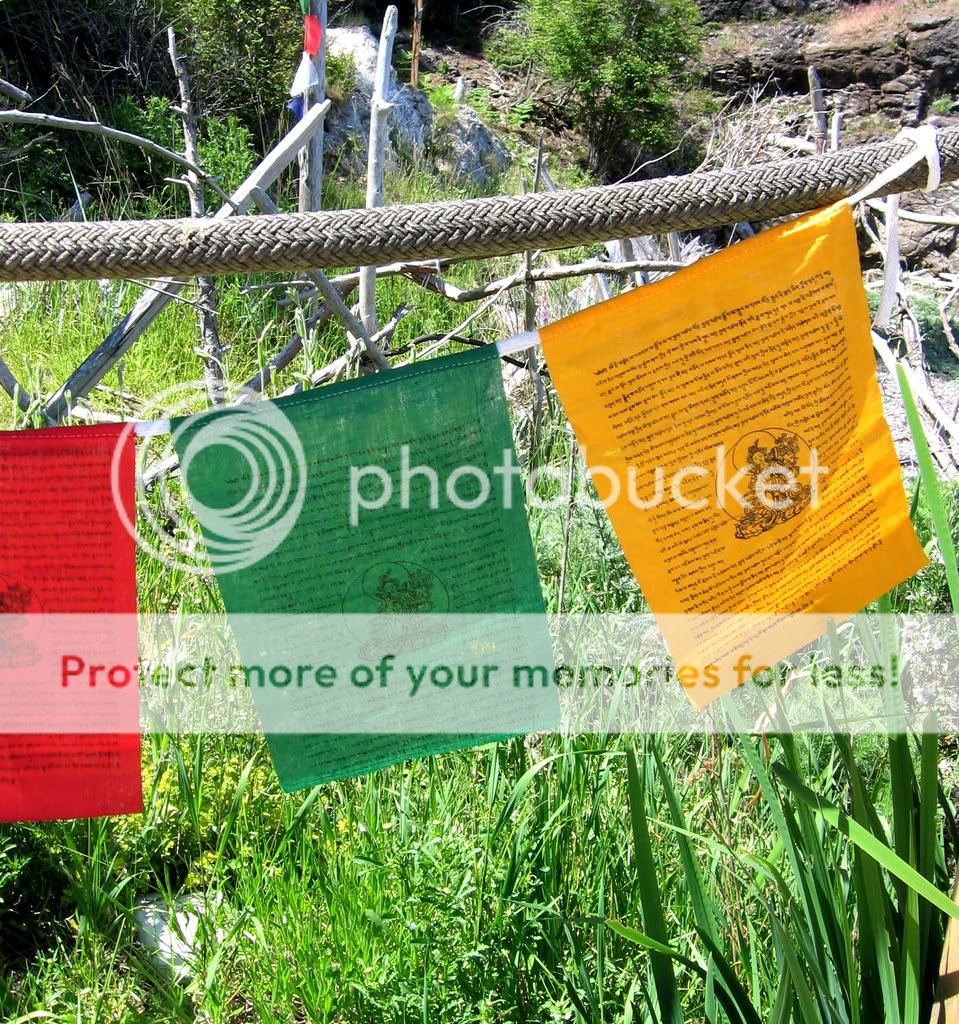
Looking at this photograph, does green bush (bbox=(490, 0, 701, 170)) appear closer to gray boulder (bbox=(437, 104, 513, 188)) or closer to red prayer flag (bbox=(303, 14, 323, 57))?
gray boulder (bbox=(437, 104, 513, 188))

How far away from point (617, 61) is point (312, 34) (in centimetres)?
950

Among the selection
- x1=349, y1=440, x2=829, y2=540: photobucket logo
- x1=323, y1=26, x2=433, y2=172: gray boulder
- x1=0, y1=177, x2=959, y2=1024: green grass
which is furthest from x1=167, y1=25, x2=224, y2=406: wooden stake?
x1=323, y1=26, x2=433, y2=172: gray boulder

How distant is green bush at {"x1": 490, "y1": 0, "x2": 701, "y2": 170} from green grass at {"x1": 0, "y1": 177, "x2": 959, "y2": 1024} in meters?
11.9

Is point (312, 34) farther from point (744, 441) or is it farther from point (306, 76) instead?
point (744, 441)

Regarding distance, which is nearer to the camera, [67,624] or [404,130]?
[67,624]

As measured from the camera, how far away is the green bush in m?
12.4

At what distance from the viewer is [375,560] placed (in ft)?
3.64

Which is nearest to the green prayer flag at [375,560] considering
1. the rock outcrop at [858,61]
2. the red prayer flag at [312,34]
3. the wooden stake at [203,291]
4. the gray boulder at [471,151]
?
the wooden stake at [203,291]

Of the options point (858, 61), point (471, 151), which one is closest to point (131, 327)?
point (471, 151)

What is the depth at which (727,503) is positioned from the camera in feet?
3.65

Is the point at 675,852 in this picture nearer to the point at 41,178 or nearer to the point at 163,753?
the point at 163,753

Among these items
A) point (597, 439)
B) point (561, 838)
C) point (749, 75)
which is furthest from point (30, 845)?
point (749, 75)

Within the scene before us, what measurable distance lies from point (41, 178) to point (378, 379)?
6.00 metres

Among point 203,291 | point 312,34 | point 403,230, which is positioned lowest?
point 403,230
